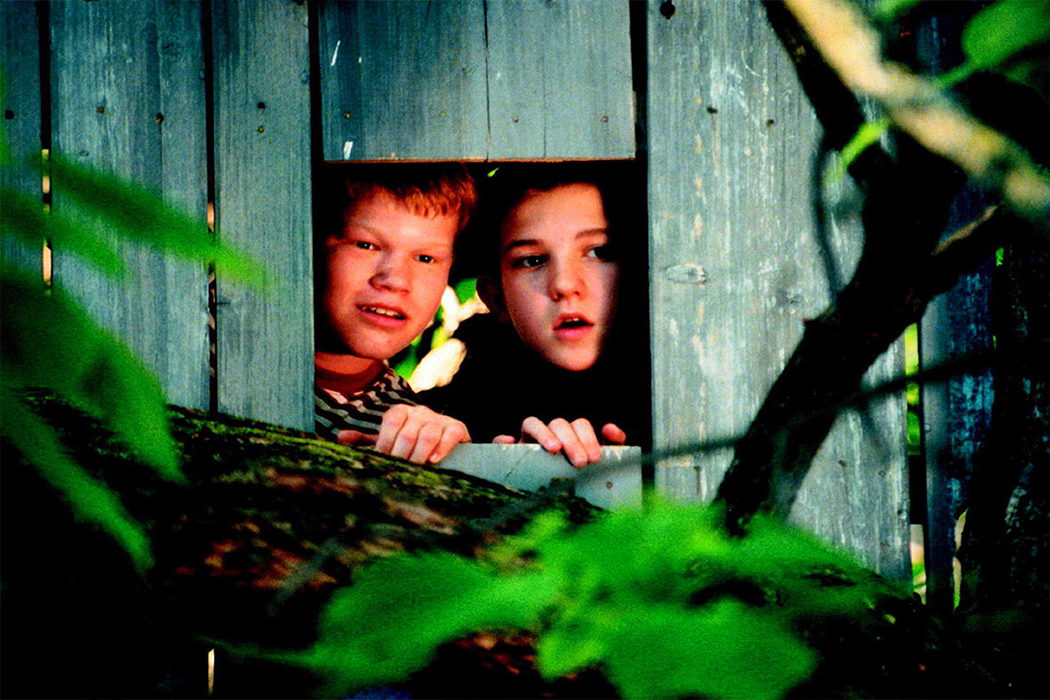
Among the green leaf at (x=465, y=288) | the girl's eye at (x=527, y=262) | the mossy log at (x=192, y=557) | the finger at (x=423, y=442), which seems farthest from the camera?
the green leaf at (x=465, y=288)

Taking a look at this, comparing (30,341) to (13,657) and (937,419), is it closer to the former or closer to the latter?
(13,657)

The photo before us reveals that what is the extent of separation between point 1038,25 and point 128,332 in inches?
81.6

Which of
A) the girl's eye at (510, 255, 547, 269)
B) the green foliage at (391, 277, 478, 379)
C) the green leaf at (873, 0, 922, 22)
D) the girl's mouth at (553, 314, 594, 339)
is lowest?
→ the green foliage at (391, 277, 478, 379)

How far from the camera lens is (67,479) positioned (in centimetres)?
92

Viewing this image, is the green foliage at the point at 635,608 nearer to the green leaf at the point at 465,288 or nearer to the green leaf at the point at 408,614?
the green leaf at the point at 408,614

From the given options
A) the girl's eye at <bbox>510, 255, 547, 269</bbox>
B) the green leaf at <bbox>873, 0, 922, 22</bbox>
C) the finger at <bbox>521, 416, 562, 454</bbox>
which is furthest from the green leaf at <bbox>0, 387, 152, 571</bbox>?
the girl's eye at <bbox>510, 255, 547, 269</bbox>

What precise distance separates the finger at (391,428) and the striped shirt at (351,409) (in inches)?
9.7

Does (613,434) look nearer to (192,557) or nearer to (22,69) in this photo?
(192,557)

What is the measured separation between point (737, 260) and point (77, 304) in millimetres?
1718

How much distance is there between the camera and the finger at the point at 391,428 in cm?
224

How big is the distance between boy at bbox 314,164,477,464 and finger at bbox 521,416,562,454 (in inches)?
15.8

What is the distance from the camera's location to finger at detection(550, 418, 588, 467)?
88.7 inches

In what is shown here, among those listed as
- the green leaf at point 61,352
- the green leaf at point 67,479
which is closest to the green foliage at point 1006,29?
the green leaf at point 61,352

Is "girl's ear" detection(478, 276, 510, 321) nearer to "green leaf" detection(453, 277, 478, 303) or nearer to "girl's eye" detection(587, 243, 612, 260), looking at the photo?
"green leaf" detection(453, 277, 478, 303)
